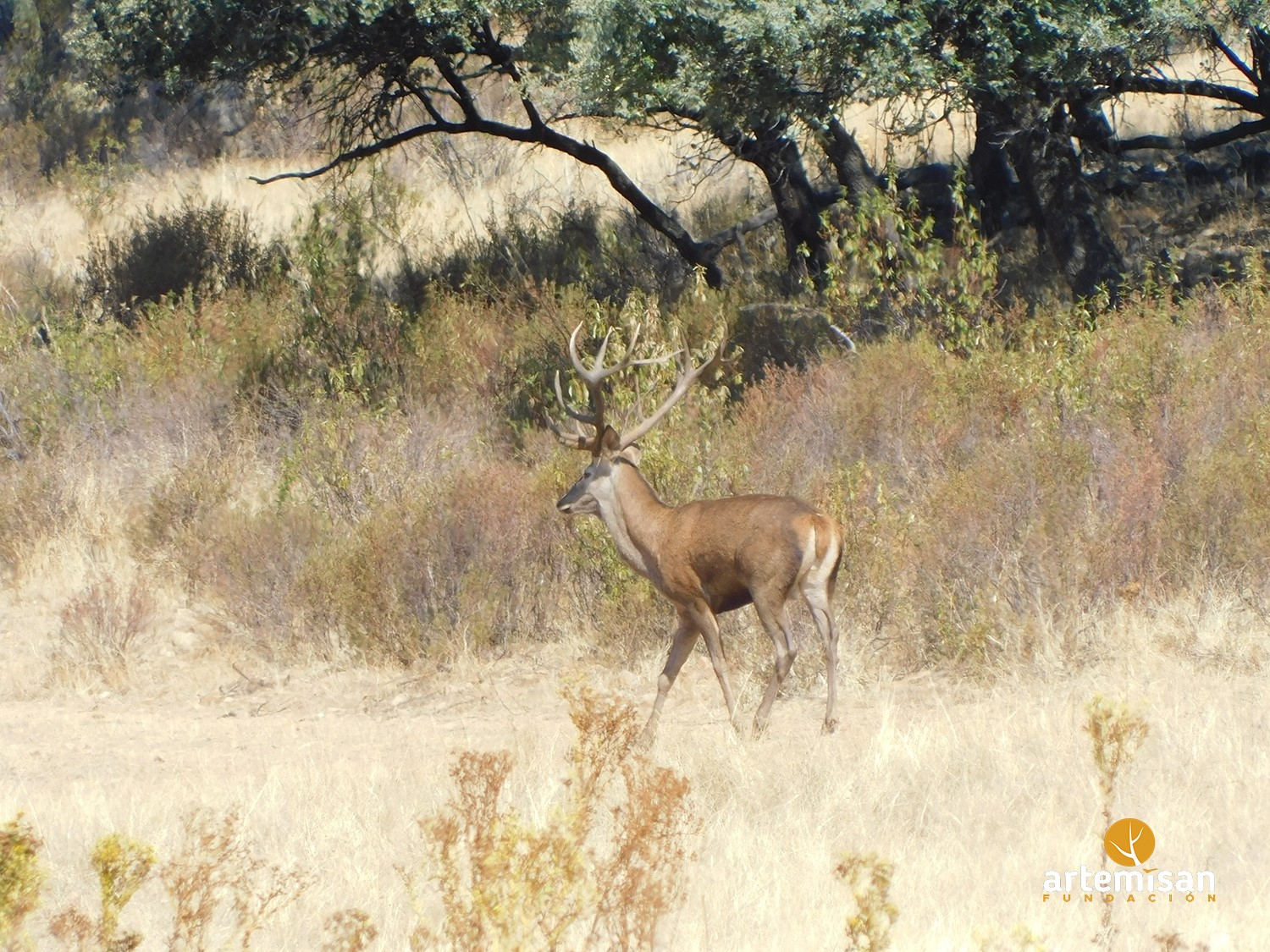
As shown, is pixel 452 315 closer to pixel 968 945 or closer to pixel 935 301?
pixel 935 301

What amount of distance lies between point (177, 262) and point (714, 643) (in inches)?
498

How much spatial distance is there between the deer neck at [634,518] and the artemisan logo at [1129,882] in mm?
3516

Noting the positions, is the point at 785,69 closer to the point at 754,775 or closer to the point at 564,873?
the point at 754,775

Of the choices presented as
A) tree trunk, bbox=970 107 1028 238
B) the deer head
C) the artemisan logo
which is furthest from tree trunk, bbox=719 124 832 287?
the artemisan logo

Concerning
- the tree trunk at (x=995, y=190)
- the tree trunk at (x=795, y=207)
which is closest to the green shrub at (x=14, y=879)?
the tree trunk at (x=795, y=207)

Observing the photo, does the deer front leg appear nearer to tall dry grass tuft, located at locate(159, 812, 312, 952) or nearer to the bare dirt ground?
the bare dirt ground

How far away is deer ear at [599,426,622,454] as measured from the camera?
9.17 meters

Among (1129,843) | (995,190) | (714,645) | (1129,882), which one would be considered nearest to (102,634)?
(714,645)

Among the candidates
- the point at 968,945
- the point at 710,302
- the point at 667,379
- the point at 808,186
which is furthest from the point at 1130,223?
the point at 968,945

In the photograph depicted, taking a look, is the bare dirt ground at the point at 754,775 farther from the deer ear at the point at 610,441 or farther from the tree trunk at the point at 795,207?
the tree trunk at the point at 795,207

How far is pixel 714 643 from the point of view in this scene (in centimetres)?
830

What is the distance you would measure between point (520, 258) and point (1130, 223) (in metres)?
6.84

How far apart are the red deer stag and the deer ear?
6cm

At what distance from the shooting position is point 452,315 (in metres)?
16.5
